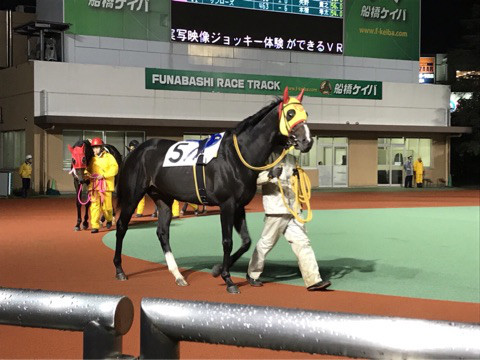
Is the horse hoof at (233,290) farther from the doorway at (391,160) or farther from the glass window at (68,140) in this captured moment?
the doorway at (391,160)

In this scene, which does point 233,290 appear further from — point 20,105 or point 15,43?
point 15,43

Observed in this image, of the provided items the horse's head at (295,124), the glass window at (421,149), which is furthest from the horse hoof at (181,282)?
the glass window at (421,149)

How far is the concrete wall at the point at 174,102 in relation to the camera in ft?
106

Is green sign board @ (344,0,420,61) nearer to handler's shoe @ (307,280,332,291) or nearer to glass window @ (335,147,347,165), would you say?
glass window @ (335,147,347,165)

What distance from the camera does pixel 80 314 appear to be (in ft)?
5.50

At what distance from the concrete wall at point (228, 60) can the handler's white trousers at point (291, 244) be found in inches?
1050

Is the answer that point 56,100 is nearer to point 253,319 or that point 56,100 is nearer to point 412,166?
point 412,166

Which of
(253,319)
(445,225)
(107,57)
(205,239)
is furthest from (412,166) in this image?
(253,319)

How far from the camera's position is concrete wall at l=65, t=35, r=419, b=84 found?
3409cm

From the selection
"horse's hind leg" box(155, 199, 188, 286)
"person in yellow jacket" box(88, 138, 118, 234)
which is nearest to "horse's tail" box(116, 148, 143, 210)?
"horse's hind leg" box(155, 199, 188, 286)

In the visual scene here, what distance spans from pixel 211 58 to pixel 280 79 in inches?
159

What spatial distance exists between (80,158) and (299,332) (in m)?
14.7

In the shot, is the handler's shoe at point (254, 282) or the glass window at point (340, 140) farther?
the glass window at point (340, 140)

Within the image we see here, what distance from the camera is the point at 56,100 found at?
32250 millimetres
